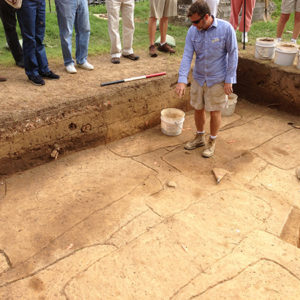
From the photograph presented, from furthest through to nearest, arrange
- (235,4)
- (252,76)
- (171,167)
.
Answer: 1. (235,4)
2. (252,76)
3. (171,167)

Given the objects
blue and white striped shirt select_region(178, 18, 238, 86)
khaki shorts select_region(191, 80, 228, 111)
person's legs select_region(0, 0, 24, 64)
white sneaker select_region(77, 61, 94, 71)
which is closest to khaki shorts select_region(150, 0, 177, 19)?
white sneaker select_region(77, 61, 94, 71)

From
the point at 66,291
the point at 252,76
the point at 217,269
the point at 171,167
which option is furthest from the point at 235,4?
the point at 66,291

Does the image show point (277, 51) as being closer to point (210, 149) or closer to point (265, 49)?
point (265, 49)

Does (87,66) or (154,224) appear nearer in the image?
(154,224)

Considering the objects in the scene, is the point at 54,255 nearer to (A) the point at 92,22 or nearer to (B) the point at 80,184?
(B) the point at 80,184

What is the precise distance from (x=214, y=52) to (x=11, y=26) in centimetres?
299

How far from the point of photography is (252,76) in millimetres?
5914

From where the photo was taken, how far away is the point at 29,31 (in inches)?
161

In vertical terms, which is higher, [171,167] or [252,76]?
[252,76]

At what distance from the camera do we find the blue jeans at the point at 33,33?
400 cm

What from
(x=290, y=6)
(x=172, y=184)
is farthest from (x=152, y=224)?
(x=290, y=6)

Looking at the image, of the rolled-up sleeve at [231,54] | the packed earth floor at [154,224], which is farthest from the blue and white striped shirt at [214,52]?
the packed earth floor at [154,224]

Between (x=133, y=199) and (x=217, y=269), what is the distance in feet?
3.97

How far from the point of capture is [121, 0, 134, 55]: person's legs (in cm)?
524
